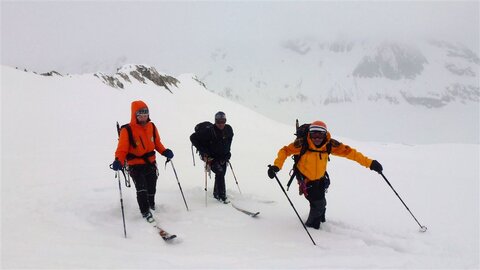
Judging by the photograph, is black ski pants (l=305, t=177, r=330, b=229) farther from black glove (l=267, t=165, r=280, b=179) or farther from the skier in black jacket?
the skier in black jacket

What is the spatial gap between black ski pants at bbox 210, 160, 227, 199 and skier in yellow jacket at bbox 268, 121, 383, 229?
6.79 feet

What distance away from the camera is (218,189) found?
9273 mm

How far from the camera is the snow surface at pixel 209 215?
5.86 metres

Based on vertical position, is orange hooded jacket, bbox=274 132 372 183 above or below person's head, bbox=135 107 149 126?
below

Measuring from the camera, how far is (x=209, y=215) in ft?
27.0

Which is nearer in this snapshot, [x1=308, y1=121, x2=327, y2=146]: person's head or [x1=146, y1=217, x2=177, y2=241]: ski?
[x1=146, y1=217, x2=177, y2=241]: ski

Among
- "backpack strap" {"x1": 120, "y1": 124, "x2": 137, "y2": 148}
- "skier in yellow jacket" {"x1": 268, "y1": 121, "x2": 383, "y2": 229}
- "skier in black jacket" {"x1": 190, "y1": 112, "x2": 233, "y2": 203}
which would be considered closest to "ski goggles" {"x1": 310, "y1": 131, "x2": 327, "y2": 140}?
"skier in yellow jacket" {"x1": 268, "y1": 121, "x2": 383, "y2": 229}

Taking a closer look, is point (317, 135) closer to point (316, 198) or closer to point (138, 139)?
point (316, 198)

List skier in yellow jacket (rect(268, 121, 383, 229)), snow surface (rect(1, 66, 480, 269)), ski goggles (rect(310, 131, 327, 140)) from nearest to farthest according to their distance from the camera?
1. snow surface (rect(1, 66, 480, 269))
2. ski goggles (rect(310, 131, 327, 140))
3. skier in yellow jacket (rect(268, 121, 383, 229))

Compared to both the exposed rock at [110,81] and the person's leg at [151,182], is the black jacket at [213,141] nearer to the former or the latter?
the person's leg at [151,182]

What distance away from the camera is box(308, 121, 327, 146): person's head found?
23.3ft

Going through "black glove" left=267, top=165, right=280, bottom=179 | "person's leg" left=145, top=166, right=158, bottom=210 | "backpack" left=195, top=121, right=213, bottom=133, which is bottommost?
"person's leg" left=145, top=166, right=158, bottom=210

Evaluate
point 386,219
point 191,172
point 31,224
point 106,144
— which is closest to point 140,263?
point 31,224

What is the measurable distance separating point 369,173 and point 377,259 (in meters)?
8.94
